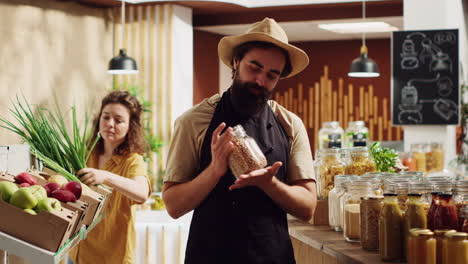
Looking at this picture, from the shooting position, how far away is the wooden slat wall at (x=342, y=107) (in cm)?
1044

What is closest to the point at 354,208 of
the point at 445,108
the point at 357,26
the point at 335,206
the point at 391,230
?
the point at 335,206

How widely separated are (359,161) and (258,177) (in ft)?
3.70

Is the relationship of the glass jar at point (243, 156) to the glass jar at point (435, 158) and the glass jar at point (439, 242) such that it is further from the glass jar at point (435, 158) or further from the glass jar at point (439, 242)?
the glass jar at point (435, 158)

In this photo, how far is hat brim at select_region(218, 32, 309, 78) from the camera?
80.4 inches

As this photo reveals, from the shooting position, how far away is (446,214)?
1.82m

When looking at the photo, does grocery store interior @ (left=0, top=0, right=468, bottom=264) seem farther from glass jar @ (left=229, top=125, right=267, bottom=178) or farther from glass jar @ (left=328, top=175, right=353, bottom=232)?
glass jar @ (left=229, top=125, right=267, bottom=178)

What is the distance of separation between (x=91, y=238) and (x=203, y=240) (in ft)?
3.39

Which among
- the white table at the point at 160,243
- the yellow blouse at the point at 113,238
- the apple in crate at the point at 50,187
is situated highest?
the apple in crate at the point at 50,187

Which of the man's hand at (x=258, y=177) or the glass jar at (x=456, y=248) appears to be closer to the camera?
the glass jar at (x=456, y=248)

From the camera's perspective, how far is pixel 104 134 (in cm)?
312

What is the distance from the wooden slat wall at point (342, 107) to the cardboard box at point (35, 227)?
29.1 ft

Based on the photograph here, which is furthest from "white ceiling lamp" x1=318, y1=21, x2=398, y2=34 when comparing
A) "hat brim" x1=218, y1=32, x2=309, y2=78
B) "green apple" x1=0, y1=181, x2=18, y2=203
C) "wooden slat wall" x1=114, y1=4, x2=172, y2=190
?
"green apple" x1=0, y1=181, x2=18, y2=203

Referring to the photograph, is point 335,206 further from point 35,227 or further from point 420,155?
point 420,155

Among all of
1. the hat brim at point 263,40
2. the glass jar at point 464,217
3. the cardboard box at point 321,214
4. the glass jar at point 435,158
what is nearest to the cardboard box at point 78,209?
the hat brim at point 263,40
